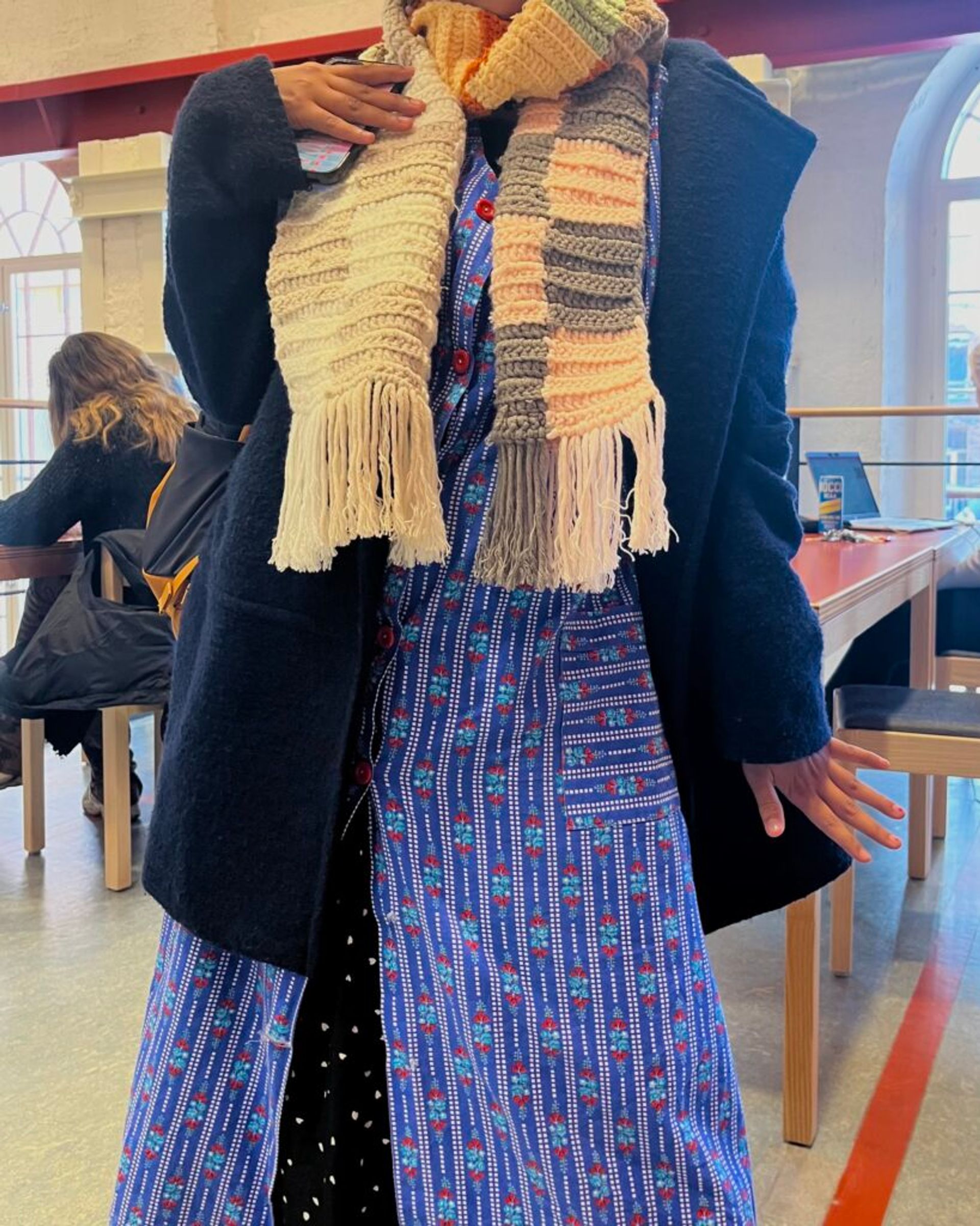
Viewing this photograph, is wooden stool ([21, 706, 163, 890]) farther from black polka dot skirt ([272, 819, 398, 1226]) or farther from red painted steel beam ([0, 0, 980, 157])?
red painted steel beam ([0, 0, 980, 157])

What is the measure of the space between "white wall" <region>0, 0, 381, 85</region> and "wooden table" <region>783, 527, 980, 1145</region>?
317cm

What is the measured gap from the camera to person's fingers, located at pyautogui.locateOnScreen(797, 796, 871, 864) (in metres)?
0.89

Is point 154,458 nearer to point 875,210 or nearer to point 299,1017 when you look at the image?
point 299,1017

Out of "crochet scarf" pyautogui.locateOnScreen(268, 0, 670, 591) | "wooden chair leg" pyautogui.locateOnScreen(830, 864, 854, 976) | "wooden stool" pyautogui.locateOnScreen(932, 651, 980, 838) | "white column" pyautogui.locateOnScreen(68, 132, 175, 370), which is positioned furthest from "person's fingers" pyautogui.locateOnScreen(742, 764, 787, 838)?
"white column" pyautogui.locateOnScreen(68, 132, 175, 370)

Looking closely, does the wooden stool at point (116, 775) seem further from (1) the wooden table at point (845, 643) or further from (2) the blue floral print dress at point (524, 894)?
(2) the blue floral print dress at point (524, 894)

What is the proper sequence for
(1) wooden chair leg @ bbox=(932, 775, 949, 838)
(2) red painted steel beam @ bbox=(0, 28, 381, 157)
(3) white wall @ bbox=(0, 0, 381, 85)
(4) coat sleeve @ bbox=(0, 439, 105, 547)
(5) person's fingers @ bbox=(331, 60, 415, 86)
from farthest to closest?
(2) red painted steel beam @ bbox=(0, 28, 381, 157)
(3) white wall @ bbox=(0, 0, 381, 85)
(1) wooden chair leg @ bbox=(932, 775, 949, 838)
(4) coat sleeve @ bbox=(0, 439, 105, 547)
(5) person's fingers @ bbox=(331, 60, 415, 86)

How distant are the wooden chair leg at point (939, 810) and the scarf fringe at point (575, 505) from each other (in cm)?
236

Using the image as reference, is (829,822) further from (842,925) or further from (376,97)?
(842,925)

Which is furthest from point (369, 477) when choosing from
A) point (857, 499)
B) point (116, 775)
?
point (857, 499)

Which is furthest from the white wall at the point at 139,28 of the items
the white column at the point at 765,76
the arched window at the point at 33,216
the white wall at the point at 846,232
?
the arched window at the point at 33,216

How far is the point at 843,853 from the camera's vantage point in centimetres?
97

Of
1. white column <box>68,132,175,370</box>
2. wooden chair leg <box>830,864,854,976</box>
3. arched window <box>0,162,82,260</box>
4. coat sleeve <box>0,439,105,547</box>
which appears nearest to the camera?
wooden chair leg <box>830,864,854,976</box>

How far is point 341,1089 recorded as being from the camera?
3.15 feet

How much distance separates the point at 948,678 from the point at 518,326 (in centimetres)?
235
